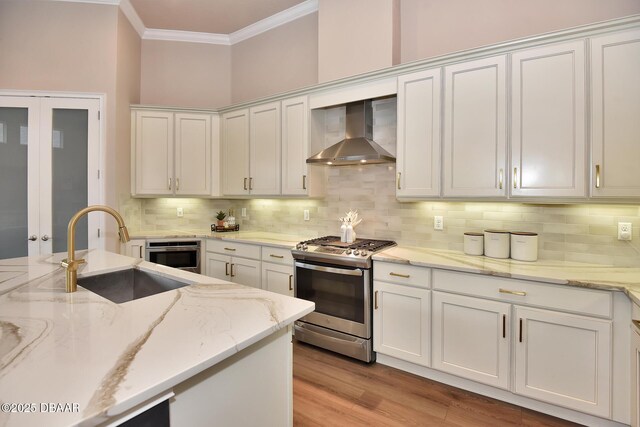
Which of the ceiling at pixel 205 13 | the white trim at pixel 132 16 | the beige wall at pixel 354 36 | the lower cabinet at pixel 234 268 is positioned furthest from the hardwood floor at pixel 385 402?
the white trim at pixel 132 16

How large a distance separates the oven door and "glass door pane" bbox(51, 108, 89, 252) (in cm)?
251

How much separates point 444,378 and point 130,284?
2.28m

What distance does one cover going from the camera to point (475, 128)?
8.00 ft

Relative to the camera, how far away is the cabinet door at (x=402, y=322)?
244cm

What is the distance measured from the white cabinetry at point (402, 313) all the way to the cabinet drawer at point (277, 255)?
937mm

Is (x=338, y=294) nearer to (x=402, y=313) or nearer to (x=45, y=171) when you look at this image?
(x=402, y=313)

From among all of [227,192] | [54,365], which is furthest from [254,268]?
[54,365]

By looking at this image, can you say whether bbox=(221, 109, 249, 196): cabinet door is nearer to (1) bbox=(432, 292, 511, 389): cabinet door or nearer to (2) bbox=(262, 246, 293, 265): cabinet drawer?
(2) bbox=(262, 246, 293, 265): cabinet drawer

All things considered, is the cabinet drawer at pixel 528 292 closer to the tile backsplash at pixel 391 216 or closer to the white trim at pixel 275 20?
the tile backsplash at pixel 391 216

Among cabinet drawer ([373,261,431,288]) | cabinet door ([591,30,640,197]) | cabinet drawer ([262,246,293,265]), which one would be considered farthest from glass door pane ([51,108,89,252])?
cabinet door ([591,30,640,197])

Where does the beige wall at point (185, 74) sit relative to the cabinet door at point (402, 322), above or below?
above

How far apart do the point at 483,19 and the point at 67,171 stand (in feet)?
14.2

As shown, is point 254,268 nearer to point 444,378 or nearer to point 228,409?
point 444,378

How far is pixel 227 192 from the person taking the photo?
4020 mm
